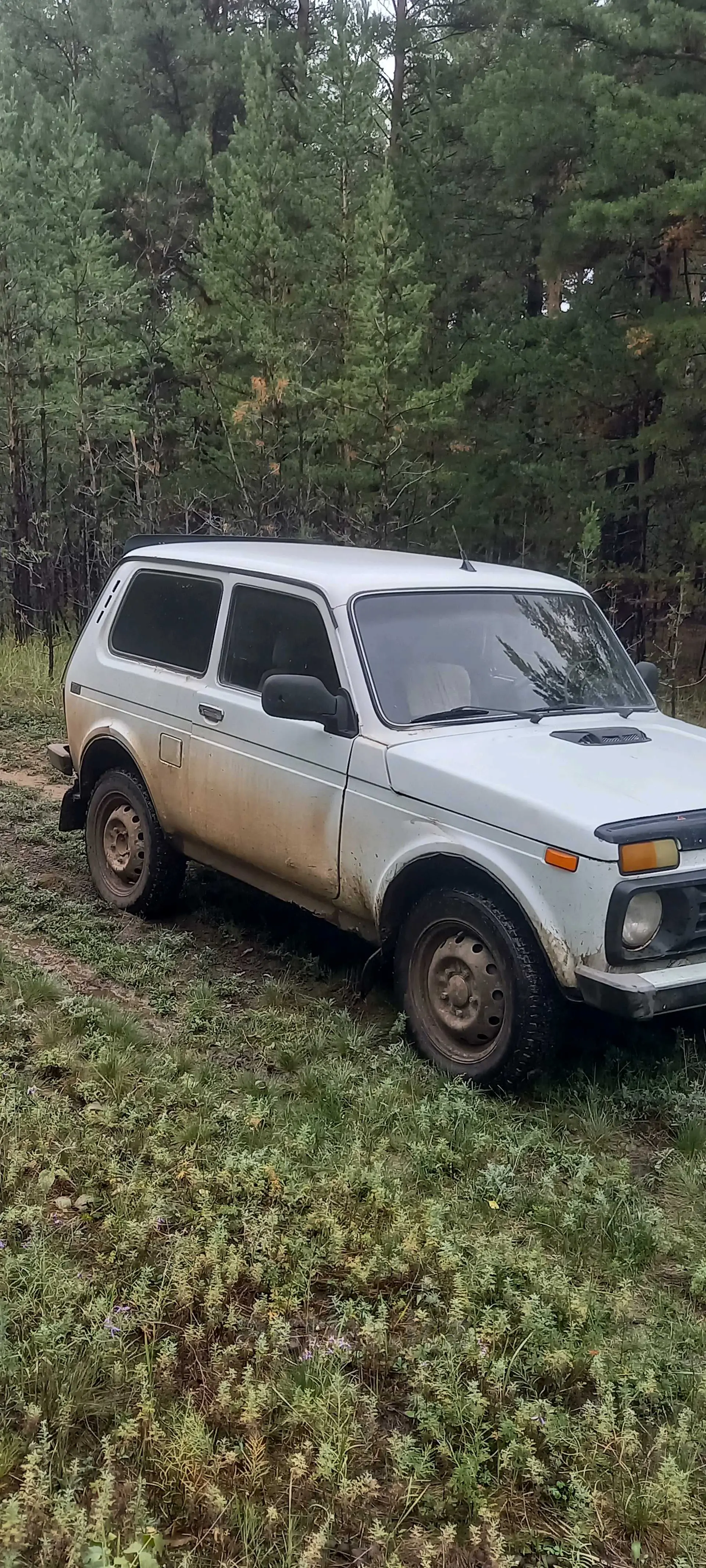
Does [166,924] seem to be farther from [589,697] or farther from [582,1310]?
[582,1310]

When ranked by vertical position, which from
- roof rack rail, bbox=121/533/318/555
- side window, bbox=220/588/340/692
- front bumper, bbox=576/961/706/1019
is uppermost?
roof rack rail, bbox=121/533/318/555

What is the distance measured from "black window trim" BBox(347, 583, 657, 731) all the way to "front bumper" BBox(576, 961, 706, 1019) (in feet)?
4.15

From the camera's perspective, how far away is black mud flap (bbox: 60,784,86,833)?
6.39m

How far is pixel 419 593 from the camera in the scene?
4.93 metres

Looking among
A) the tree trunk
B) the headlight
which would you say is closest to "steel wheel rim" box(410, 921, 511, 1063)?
the headlight

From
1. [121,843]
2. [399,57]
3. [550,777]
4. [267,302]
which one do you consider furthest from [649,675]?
[399,57]

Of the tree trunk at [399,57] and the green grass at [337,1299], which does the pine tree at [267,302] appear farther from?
the green grass at [337,1299]

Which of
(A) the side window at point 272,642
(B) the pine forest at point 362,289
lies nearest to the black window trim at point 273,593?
(A) the side window at point 272,642

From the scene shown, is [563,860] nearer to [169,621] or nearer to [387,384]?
[169,621]

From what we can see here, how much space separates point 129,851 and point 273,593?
1695 millimetres

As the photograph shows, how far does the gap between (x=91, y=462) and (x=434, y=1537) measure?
45.7 ft

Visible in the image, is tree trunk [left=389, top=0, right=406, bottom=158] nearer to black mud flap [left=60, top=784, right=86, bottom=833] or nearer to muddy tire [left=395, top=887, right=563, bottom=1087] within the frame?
black mud flap [left=60, top=784, right=86, bottom=833]

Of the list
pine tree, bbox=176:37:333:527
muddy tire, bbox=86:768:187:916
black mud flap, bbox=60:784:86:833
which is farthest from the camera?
pine tree, bbox=176:37:333:527

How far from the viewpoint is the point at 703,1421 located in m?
2.51
